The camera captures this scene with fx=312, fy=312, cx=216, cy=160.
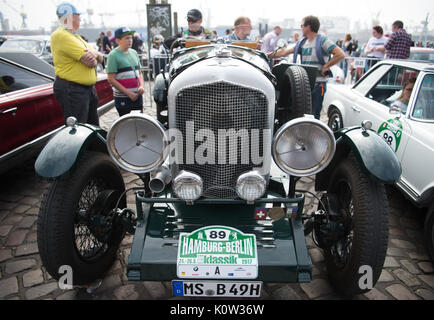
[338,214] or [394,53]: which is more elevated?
[394,53]

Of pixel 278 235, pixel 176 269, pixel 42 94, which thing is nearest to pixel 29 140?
pixel 42 94

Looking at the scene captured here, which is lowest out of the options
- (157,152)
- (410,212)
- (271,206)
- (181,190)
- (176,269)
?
(410,212)

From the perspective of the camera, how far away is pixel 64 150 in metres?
2.17

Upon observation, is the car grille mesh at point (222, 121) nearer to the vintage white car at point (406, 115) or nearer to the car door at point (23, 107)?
the vintage white car at point (406, 115)

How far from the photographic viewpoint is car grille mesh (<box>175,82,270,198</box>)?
204 centimetres

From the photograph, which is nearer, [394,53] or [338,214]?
[338,214]

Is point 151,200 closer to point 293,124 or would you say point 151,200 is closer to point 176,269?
point 176,269

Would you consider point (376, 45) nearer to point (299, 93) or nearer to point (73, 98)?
point (299, 93)

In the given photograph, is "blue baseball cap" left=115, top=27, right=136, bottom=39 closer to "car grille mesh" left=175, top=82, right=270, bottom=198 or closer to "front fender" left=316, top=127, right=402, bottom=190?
"car grille mesh" left=175, top=82, right=270, bottom=198

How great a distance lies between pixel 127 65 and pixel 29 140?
1.56m

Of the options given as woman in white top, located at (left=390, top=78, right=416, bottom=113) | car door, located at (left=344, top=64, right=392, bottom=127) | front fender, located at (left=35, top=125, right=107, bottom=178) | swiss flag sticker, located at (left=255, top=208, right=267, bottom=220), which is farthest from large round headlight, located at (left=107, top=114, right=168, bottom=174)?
car door, located at (left=344, top=64, right=392, bottom=127)
